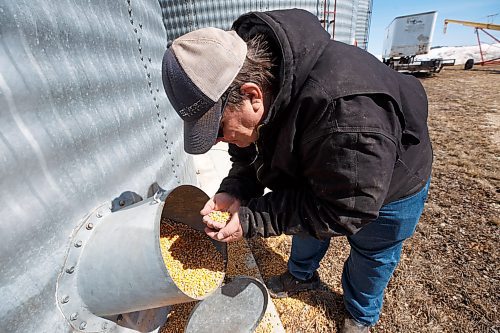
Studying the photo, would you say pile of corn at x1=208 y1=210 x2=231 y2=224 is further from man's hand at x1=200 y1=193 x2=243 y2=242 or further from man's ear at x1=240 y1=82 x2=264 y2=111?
man's ear at x1=240 y1=82 x2=264 y2=111

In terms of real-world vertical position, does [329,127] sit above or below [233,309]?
above

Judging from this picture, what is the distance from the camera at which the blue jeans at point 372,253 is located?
5.43 feet

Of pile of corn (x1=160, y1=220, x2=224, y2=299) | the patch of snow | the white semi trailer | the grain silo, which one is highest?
the grain silo

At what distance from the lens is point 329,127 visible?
116 cm

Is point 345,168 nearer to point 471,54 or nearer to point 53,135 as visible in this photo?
point 53,135

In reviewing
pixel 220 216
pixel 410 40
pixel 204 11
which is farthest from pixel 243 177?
pixel 410 40

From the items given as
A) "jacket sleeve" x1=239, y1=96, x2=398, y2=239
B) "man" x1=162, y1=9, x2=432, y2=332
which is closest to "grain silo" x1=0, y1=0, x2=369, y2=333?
"man" x1=162, y1=9, x2=432, y2=332

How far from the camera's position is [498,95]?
9.51 metres

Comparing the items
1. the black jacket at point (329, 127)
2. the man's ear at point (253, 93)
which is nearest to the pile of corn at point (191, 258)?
the black jacket at point (329, 127)

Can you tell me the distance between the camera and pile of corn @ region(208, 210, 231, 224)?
5.22 feet

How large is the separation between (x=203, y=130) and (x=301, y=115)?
1.38 feet

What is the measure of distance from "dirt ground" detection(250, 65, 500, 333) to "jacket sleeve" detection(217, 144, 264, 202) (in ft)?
3.73

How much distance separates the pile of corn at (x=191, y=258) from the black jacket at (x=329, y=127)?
44 centimetres

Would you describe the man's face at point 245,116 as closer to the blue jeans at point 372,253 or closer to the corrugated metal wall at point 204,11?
the blue jeans at point 372,253
